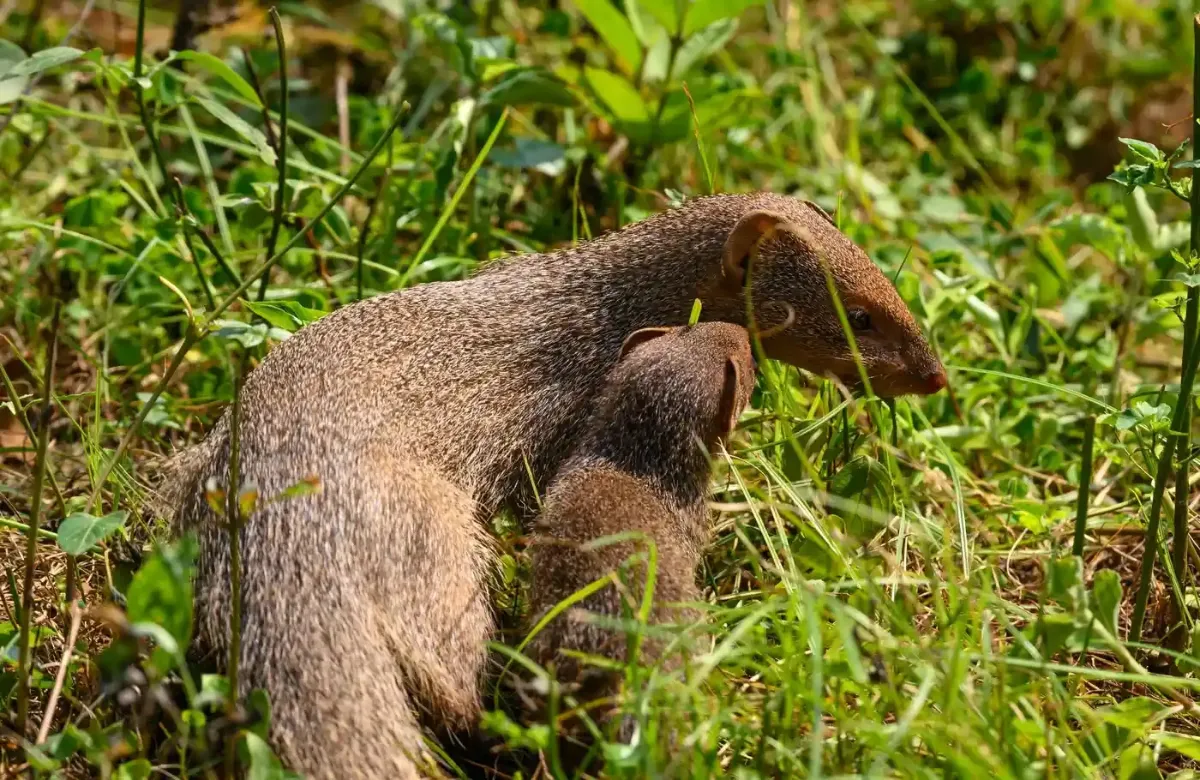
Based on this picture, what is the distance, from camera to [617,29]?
413cm

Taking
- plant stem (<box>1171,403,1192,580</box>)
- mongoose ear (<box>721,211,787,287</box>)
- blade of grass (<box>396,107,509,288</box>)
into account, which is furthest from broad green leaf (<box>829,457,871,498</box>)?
blade of grass (<box>396,107,509,288</box>)

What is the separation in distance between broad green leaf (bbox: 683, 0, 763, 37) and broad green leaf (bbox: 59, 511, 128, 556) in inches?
91.6

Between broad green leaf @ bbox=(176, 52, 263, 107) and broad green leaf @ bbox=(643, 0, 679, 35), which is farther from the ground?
broad green leaf @ bbox=(176, 52, 263, 107)

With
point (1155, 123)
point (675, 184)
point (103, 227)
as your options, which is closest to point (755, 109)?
point (675, 184)

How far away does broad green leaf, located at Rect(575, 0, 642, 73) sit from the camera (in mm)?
4098

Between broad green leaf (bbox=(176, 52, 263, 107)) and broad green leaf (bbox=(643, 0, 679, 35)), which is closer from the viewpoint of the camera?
broad green leaf (bbox=(176, 52, 263, 107))

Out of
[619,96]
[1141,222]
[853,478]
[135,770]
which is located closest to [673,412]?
[853,478]

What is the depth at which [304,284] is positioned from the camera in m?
3.92

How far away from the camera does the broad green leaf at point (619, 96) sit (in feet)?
13.3

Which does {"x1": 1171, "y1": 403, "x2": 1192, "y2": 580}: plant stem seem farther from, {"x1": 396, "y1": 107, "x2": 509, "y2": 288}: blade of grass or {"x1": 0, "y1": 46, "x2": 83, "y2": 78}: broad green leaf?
{"x1": 0, "y1": 46, "x2": 83, "y2": 78}: broad green leaf

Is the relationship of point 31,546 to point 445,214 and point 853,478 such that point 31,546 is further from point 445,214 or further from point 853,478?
point 853,478

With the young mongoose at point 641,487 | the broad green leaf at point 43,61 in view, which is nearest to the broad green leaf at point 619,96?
the young mongoose at point 641,487

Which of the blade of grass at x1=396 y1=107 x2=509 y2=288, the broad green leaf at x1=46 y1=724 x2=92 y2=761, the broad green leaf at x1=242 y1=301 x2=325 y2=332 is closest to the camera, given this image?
the broad green leaf at x1=46 y1=724 x2=92 y2=761

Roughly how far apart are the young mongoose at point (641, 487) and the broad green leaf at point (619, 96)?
4.13ft
